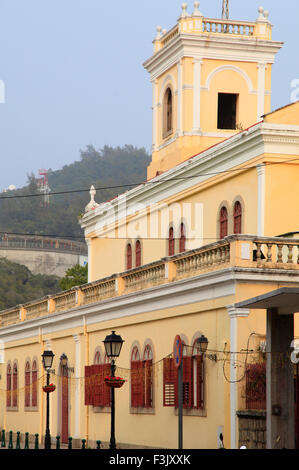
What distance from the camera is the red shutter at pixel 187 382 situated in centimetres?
2599

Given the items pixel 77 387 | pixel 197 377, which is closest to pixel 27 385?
pixel 77 387

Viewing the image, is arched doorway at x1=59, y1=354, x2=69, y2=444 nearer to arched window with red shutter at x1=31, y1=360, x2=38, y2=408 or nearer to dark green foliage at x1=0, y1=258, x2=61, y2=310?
arched window with red shutter at x1=31, y1=360, x2=38, y2=408

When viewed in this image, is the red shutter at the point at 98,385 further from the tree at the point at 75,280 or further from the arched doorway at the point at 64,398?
the tree at the point at 75,280

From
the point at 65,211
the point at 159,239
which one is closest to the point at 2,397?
the point at 159,239

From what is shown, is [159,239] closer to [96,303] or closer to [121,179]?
[96,303]

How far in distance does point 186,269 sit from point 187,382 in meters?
2.66

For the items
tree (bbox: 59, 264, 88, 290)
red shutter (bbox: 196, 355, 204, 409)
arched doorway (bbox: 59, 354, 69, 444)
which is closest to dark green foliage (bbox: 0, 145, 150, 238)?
tree (bbox: 59, 264, 88, 290)

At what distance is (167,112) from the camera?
132 feet

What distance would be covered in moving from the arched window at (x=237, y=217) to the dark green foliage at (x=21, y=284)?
309 feet

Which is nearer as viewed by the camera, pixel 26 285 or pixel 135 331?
pixel 135 331

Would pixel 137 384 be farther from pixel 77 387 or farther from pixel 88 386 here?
pixel 77 387

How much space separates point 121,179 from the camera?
580 ft

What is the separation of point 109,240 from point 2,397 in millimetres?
8178
